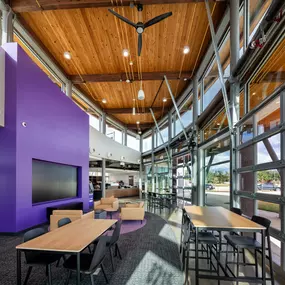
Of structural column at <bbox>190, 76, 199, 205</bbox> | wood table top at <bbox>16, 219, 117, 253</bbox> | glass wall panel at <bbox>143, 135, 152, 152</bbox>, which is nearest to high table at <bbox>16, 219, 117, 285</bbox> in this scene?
wood table top at <bbox>16, 219, 117, 253</bbox>

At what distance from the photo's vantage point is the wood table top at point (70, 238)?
7.77 feet

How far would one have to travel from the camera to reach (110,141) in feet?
42.0

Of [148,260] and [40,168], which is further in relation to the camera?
[40,168]

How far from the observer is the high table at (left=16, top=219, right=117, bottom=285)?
2.32 meters

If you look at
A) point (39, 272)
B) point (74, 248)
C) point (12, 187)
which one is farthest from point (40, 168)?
point (74, 248)

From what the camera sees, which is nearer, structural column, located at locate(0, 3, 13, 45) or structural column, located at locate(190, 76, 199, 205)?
structural column, located at locate(0, 3, 13, 45)

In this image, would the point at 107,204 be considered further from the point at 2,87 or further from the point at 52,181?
the point at 2,87

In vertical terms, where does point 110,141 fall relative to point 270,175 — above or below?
above

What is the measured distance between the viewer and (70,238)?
2.70 metres

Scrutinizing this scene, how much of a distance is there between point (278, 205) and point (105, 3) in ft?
18.3

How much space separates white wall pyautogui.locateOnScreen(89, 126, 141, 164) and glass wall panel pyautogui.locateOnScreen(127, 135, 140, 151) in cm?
66

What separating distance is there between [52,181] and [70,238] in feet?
15.6

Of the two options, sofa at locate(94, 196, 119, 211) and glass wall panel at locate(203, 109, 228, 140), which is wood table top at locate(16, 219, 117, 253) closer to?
glass wall panel at locate(203, 109, 228, 140)

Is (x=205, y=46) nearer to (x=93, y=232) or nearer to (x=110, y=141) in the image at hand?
(x=93, y=232)
